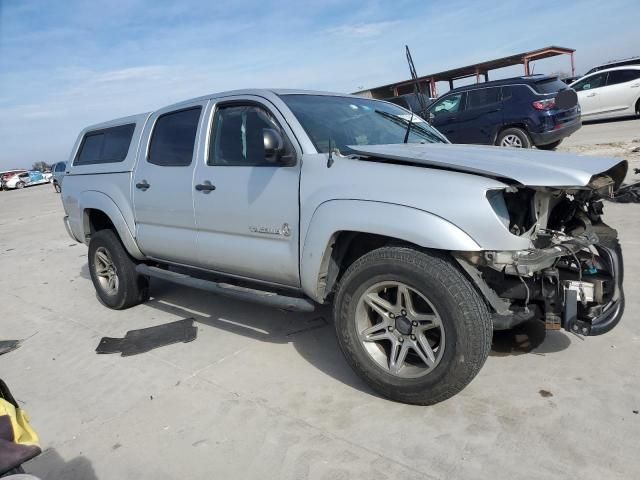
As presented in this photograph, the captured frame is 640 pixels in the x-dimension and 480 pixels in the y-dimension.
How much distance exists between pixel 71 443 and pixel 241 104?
2.51m

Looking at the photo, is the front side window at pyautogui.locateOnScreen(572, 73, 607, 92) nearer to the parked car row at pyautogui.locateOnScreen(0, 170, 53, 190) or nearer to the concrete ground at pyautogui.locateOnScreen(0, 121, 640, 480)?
the concrete ground at pyautogui.locateOnScreen(0, 121, 640, 480)

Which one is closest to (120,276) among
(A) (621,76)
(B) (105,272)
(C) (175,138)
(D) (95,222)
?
(B) (105,272)

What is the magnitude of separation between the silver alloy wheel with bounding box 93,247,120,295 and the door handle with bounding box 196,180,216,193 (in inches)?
75.4

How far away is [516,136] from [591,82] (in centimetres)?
692

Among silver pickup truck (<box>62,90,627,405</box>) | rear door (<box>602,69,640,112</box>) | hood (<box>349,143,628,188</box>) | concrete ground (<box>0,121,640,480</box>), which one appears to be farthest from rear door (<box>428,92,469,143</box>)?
hood (<box>349,143,628,188</box>)

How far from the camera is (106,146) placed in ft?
17.2

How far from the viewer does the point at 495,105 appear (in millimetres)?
11039

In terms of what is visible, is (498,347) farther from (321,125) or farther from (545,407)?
(321,125)

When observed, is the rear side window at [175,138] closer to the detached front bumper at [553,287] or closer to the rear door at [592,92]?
the detached front bumper at [553,287]

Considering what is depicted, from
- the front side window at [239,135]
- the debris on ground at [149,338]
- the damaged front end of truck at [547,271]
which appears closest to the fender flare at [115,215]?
the debris on ground at [149,338]

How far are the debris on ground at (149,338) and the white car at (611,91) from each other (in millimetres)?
14953

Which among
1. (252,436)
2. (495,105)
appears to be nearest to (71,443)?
(252,436)

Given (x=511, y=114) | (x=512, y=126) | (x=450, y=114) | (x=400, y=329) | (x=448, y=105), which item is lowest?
(x=400, y=329)

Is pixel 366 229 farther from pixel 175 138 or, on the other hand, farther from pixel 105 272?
pixel 105 272
